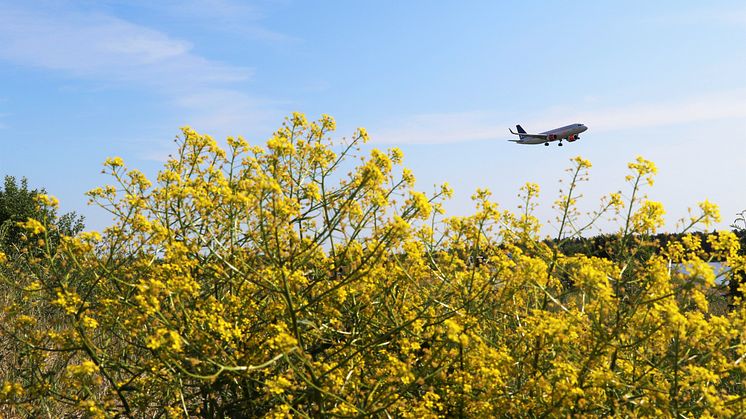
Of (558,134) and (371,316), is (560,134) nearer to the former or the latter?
(558,134)

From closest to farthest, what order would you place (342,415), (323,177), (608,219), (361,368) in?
1. (342,415)
2. (361,368)
3. (323,177)
4. (608,219)

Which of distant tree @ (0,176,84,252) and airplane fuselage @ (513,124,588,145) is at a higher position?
airplane fuselage @ (513,124,588,145)

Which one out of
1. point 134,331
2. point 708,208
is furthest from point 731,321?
point 134,331

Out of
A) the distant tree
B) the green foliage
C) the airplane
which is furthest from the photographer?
the airplane

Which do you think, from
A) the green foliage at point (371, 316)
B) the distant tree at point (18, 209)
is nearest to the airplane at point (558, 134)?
the distant tree at point (18, 209)

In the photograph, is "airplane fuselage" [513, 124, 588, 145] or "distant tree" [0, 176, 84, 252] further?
"airplane fuselage" [513, 124, 588, 145]

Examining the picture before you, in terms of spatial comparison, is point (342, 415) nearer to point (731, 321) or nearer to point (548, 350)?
point (548, 350)

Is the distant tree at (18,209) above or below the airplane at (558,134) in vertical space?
below

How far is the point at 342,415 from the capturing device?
393 cm

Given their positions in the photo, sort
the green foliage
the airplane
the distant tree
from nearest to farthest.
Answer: the green foliage
the distant tree
the airplane

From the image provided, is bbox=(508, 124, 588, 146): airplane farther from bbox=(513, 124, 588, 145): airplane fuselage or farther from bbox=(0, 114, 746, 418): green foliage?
bbox=(0, 114, 746, 418): green foliage

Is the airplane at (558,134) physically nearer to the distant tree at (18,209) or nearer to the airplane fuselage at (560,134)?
the airplane fuselage at (560,134)

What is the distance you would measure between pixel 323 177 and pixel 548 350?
217 centimetres

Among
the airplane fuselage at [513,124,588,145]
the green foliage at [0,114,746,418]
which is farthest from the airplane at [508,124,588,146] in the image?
the green foliage at [0,114,746,418]
